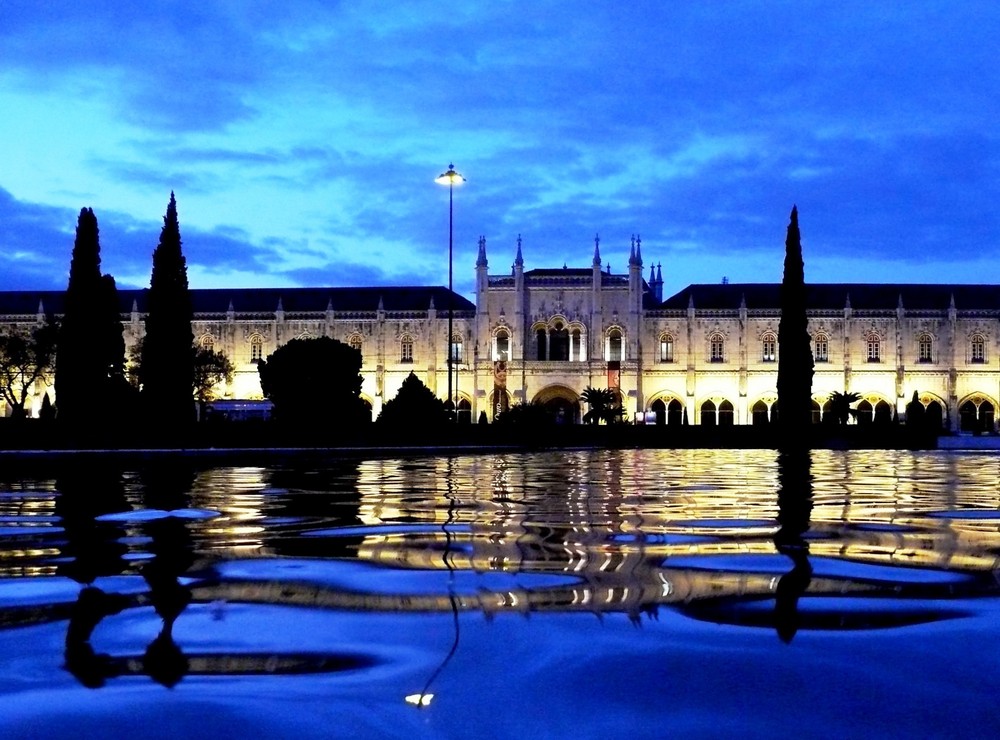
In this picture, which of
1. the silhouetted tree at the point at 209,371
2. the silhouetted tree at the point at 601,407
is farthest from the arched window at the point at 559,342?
the silhouetted tree at the point at 209,371

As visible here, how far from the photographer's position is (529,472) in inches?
743

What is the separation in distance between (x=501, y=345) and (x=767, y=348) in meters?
17.0

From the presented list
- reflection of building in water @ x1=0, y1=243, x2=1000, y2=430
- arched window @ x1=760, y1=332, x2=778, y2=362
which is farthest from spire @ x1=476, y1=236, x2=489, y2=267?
arched window @ x1=760, y1=332, x2=778, y2=362

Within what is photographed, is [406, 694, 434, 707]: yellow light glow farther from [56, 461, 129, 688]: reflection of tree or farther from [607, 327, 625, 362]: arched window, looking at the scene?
[607, 327, 625, 362]: arched window

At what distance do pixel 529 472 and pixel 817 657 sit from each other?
15365mm

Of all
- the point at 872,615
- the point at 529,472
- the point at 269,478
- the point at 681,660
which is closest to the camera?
the point at 681,660

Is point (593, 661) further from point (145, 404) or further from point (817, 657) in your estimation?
point (145, 404)

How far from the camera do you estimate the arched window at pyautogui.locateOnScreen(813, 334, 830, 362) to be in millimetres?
70062

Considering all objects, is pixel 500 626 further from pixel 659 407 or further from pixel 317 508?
pixel 659 407

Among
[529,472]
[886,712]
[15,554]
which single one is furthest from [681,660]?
[529,472]

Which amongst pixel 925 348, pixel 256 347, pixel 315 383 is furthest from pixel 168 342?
pixel 925 348

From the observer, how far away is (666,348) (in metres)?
70.4

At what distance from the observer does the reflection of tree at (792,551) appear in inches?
167

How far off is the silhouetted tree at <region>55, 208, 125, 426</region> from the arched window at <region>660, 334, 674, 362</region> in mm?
38962
